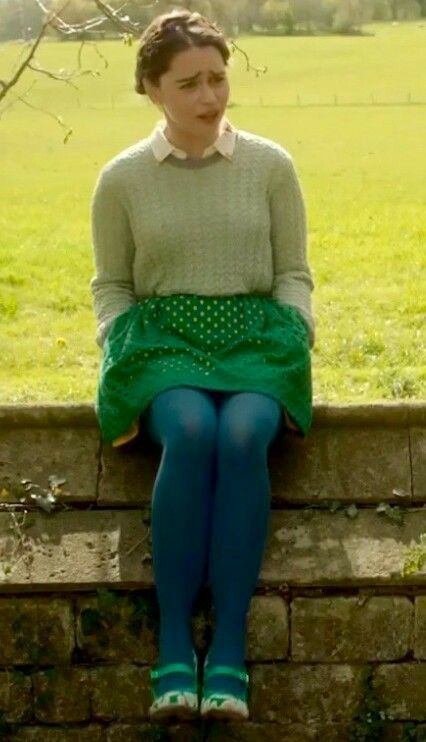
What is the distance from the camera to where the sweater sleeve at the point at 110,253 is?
12.8ft

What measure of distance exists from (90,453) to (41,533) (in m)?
0.28

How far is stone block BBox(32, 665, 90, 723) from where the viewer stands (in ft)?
12.1

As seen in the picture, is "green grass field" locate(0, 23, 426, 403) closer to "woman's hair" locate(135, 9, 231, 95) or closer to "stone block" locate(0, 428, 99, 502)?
"woman's hair" locate(135, 9, 231, 95)

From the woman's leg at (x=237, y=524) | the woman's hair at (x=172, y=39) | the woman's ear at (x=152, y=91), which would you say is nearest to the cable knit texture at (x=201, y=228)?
the woman's ear at (x=152, y=91)

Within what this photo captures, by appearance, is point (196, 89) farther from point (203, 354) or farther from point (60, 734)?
point (60, 734)

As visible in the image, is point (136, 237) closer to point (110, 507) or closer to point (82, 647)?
point (110, 507)

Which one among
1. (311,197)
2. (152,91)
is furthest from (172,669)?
(311,197)

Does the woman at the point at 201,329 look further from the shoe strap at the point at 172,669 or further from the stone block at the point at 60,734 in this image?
the stone block at the point at 60,734

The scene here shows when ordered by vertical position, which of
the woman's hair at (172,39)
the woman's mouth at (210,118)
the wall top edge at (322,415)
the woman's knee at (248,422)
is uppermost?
the woman's hair at (172,39)

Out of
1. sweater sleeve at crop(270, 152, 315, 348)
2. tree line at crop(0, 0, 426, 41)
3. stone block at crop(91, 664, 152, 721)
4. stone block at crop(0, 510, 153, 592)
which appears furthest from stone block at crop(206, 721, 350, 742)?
tree line at crop(0, 0, 426, 41)

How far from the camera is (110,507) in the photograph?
3893mm

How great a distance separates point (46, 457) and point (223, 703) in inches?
38.4

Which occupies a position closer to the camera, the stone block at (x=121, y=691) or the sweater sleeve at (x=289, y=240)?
the stone block at (x=121, y=691)

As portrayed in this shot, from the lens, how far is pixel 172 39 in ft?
12.4
